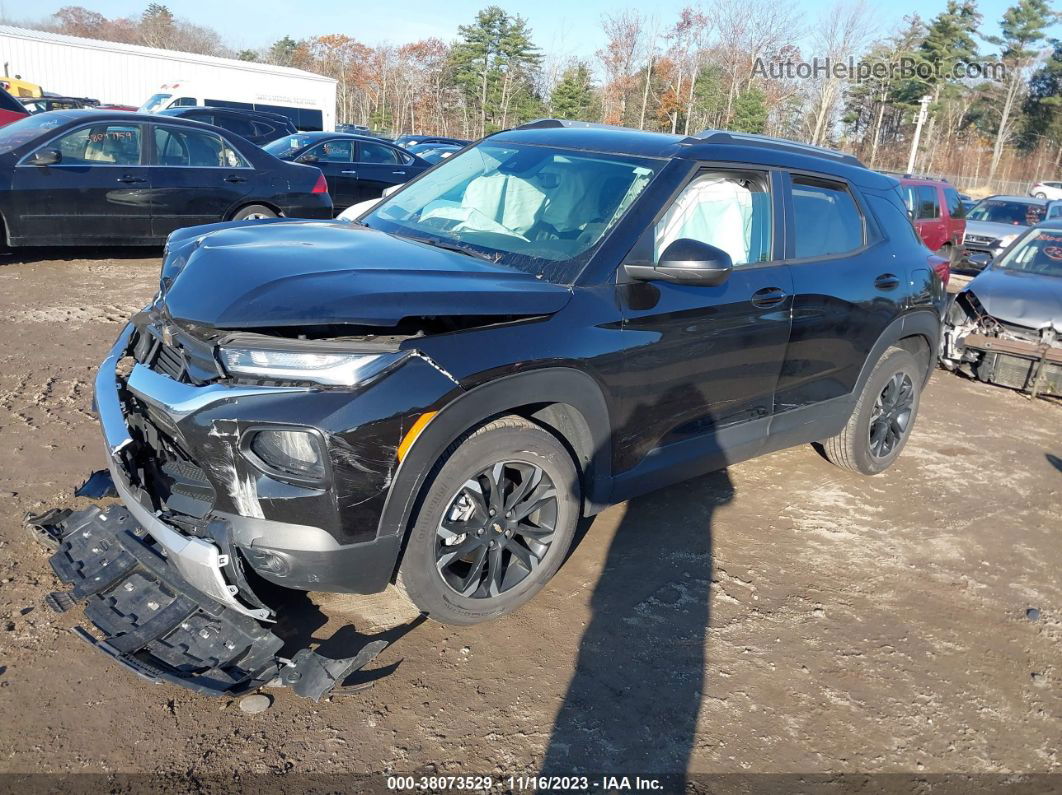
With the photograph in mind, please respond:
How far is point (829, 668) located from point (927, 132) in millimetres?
61367

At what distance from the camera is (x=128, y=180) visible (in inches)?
336

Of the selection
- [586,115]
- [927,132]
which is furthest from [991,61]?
[586,115]

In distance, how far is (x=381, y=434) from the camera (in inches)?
102

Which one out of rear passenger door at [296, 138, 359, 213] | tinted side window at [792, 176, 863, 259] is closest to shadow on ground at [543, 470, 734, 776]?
tinted side window at [792, 176, 863, 259]

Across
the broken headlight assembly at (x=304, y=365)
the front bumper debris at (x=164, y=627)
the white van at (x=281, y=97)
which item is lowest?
the front bumper debris at (x=164, y=627)

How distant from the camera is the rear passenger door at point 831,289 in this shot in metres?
4.12

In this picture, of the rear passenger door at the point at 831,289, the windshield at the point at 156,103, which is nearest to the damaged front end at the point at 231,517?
the rear passenger door at the point at 831,289

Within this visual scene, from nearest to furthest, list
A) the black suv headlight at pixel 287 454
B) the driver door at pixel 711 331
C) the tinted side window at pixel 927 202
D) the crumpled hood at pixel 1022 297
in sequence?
the black suv headlight at pixel 287 454, the driver door at pixel 711 331, the crumpled hood at pixel 1022 297, the tinted side window at pixel 927 202

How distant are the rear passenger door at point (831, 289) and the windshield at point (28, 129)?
7.70m

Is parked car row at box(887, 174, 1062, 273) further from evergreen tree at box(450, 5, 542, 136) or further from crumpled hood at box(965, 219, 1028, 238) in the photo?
evergreen tree at box(450, 5, 542, 136)

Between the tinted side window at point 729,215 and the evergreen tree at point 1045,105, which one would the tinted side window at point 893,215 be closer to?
the tinted side window at point 729,215

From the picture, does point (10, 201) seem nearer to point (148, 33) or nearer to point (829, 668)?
point (829, 668)

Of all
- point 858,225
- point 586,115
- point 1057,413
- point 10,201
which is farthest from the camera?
point 586,115

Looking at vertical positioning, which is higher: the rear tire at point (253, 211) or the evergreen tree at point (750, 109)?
the evergreen tree at point (750, 109)
